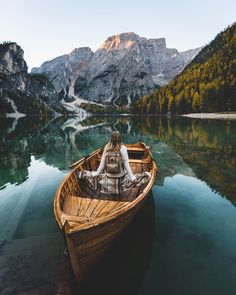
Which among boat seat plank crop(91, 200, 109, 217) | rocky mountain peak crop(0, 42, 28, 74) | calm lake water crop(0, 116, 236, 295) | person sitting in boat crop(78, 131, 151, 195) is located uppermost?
rocky mountain peak crop(0, 42, 28, 74)

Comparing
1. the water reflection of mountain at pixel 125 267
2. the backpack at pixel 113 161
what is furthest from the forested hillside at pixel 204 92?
the water reflection of mountain at pixel 125 267

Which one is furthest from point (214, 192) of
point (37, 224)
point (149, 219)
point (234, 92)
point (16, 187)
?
point (234, 92)

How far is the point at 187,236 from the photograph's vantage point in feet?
24.1

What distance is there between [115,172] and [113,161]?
0.44m

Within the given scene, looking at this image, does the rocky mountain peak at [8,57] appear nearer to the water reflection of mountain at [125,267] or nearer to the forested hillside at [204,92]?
the forested hillside at [204,92]

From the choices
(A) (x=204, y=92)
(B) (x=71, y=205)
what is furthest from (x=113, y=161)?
(A) (x=204, y=92)

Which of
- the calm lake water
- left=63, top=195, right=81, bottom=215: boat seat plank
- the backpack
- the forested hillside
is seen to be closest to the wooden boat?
left=63, top=195, right=81, bottom=215: boat seat plank

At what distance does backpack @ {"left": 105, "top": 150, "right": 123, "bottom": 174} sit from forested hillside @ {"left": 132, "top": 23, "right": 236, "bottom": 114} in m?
89.2

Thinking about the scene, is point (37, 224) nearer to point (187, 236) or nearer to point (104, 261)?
point (104, 261)

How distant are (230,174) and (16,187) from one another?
1366 centimetres

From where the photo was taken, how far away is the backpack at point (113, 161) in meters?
7.36

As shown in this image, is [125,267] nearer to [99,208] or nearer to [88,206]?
[99,208]

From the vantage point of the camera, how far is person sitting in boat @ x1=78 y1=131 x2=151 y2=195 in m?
7.40

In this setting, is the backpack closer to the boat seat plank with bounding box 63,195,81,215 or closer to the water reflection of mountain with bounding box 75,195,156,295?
the boat seat plank with bounding box 63,195,81,215
